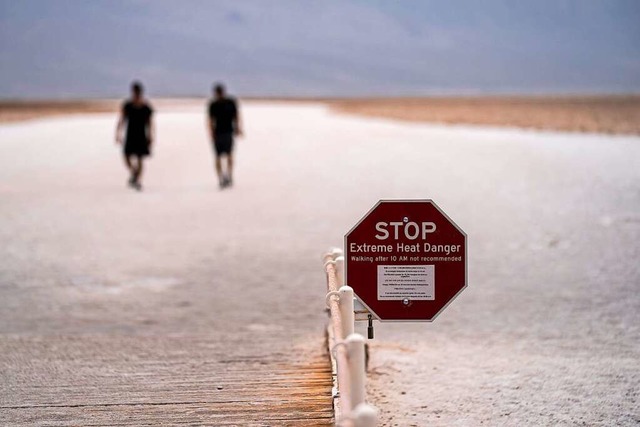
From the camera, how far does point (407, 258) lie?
4332mm

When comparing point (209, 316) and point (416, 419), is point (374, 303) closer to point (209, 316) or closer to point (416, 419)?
point (416, 419)

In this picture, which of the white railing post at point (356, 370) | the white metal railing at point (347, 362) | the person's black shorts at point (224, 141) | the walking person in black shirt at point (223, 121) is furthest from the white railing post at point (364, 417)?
the person's black shorts at point (224, 141)

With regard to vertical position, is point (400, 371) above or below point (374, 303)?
below

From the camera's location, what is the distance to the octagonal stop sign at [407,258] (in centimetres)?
431

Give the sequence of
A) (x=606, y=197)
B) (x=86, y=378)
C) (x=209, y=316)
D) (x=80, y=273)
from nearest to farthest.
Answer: (x=86, y=378)
(x=209, y=316)
(x=80, y=273)
(x=606, y=197)

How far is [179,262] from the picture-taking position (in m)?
10.3

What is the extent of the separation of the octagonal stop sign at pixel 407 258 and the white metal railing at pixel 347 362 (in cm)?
18

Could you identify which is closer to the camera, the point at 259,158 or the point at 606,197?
the point at 606,197

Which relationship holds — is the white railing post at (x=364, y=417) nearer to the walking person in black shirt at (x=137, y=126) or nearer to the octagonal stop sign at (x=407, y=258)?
the octagonal stop sign at (x=407, y=258)

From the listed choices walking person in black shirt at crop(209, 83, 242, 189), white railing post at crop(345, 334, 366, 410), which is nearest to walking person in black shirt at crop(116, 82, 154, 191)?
walking person in black shirt at crop(209, 83, 242, 189)

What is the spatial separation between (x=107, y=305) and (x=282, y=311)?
4.89 feet

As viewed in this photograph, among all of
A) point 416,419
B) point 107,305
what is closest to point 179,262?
point 107,305

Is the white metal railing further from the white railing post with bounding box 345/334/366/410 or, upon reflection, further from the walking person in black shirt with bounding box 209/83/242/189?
the walking person in black shirt with bounding box 209/83/242/189

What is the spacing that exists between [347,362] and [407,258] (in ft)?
2.45
